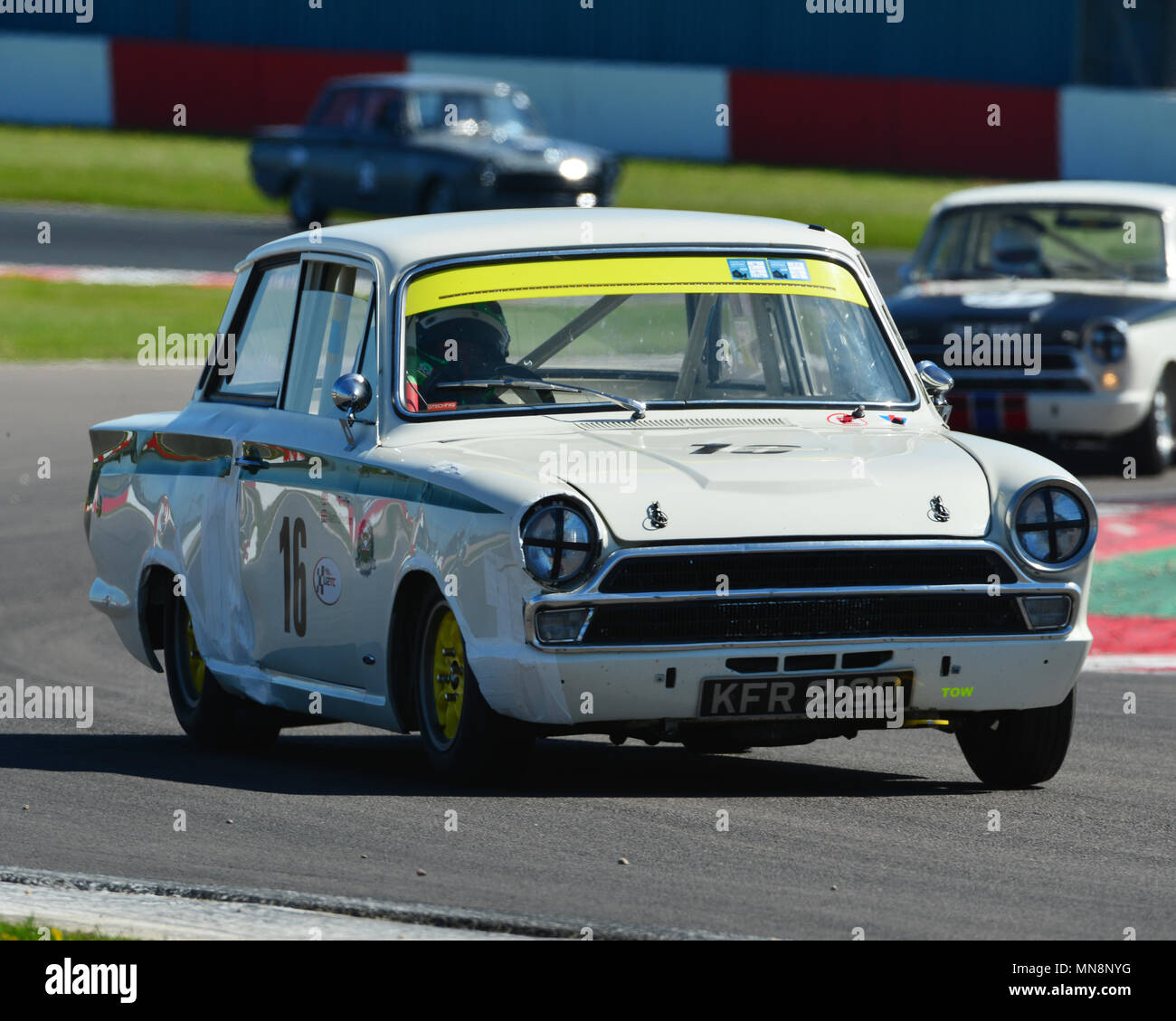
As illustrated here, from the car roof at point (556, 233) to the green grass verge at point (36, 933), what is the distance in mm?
2756

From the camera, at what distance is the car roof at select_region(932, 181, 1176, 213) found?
49.4ft

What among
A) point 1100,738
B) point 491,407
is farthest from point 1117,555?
point 491,407

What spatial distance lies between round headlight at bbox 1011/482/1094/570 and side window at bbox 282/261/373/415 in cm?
204

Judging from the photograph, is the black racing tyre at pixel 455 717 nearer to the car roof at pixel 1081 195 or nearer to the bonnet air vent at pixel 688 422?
the bonnet air vent at pixel 688 422

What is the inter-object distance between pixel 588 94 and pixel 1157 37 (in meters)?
9.16

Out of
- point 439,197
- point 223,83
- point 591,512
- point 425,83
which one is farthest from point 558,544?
point 223,83

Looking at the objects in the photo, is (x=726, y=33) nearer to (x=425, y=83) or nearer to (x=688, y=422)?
(x=425, y=83)

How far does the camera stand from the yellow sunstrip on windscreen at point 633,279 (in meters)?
7.30

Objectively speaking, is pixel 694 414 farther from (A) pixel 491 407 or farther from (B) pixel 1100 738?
(B) pixel 1100 738

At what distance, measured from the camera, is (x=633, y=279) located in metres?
7.43

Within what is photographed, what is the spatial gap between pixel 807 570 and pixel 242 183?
27.1m

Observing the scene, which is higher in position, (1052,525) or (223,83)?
(223,83)

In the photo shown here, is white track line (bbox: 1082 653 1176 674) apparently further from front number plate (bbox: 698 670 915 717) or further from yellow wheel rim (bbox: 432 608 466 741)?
yellow wheel rim (bbox: 432 608 466 741)

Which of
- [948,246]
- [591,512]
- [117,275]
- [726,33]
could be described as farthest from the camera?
[726,33]
